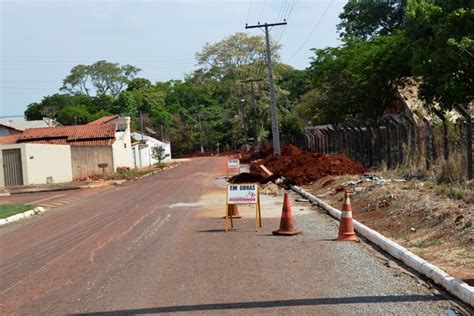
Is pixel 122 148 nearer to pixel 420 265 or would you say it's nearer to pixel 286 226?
pixel 286 226

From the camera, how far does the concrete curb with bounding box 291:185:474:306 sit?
22.4ft

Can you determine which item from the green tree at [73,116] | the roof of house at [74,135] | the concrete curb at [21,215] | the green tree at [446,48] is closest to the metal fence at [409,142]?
the green tree at [446,48]

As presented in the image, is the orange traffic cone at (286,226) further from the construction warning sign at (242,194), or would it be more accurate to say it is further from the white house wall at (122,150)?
the white house wall at (122,150)

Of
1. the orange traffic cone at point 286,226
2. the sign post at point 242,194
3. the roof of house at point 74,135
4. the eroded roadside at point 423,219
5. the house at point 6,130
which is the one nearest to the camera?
the eroded roadside at point 423,219

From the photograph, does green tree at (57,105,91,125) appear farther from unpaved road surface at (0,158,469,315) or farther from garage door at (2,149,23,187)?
unpaved road surface at (0,158,469,315)

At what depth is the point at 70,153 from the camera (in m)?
46.8

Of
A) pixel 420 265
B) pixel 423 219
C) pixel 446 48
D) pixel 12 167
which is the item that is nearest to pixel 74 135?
pixel 12 167

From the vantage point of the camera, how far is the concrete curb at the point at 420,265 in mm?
6820

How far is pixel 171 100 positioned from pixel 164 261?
419 feet

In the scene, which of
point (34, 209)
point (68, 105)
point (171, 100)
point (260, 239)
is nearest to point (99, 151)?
point (34, 209)

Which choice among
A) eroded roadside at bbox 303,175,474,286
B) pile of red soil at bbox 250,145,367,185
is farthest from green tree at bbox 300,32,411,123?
eroded roadside at bbox 303,175,474,286

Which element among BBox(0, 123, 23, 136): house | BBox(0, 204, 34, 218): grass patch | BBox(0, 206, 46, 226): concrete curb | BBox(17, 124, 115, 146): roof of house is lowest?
BBox(0, 206, 46, 226): concrete curb

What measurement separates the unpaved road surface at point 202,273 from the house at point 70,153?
26336 millimetres

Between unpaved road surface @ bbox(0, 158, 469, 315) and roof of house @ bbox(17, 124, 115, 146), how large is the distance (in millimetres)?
43623
